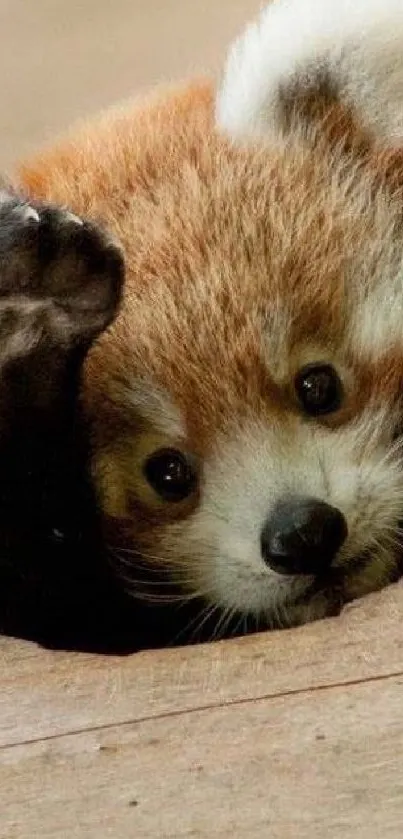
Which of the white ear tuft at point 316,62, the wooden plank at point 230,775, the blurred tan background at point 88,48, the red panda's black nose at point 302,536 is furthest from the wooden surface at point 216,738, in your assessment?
the blurred tan background at point 88,48

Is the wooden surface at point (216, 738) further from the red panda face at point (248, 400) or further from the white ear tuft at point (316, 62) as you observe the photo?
the white ear tuft at point (316, 62)

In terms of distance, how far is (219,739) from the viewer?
103cm

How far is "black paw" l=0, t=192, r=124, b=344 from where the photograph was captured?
119 cm

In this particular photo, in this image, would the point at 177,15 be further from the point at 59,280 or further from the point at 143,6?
the point at 59,280

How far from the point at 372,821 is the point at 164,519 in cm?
65

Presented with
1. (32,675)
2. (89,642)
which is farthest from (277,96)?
(32,675)

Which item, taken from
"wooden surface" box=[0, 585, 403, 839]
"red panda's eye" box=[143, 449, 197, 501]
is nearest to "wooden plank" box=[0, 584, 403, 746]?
"wooden surface" box=[0, 585, 403, 839]

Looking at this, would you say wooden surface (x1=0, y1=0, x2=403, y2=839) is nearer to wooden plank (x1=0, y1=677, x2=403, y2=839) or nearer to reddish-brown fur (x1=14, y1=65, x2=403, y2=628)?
wooden plank (x1=0, y1=677, x2=403, y2=839)

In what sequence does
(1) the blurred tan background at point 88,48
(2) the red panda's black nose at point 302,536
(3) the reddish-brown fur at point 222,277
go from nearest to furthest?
(2) the red panda's black nose at point 302,536 < (3) the reddish-brown fur at point 222,277 < (1) the blurred tan background at point 88,48

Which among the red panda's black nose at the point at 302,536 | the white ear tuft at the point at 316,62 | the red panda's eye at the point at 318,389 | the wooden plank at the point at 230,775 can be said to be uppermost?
the white ear tuft at the point at 316,62

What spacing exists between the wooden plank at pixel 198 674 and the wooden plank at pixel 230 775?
0.01 meters

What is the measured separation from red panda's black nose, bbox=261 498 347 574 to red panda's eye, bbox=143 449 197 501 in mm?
142

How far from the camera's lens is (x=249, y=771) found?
100 cm

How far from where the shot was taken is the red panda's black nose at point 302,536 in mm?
1382
